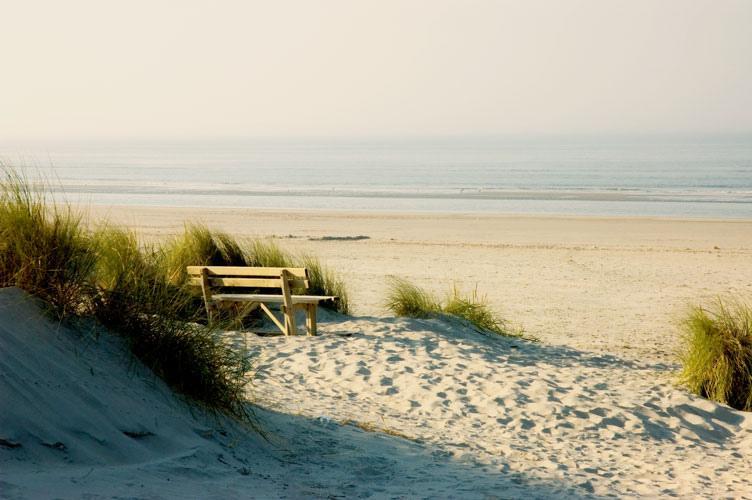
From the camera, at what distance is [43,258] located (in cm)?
558

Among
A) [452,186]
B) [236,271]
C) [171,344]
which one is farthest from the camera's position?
[452,186]

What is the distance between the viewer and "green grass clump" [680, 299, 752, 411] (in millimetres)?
8383

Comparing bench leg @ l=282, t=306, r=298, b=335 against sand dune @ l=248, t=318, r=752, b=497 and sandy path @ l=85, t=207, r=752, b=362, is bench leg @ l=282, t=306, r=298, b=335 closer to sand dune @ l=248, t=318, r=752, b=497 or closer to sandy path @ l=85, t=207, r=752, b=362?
sand dune @ l=248, t=318, r=752, b=497

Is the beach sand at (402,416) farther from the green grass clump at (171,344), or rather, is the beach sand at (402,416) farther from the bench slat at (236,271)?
the bench slat at (236,271)

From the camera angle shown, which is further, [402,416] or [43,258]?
[402,416]

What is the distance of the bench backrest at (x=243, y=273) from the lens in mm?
9938

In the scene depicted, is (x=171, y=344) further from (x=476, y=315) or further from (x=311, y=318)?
(x=476, y=315)

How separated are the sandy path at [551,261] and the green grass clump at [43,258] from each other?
21.3 ft

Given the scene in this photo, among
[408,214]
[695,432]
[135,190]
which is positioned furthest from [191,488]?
[135,190]

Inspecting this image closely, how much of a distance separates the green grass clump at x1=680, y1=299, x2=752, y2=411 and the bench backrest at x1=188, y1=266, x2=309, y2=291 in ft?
13.6

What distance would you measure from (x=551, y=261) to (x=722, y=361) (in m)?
11.0

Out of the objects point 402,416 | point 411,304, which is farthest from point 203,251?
point 402,416

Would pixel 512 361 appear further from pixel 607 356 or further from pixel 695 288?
pixel 695 288

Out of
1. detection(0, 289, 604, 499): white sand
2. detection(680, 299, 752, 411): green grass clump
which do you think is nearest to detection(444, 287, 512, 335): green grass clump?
detection(680, 299, 752, 411): green grass clump
